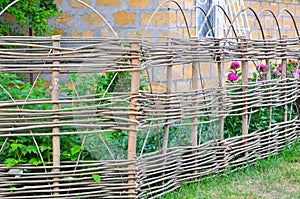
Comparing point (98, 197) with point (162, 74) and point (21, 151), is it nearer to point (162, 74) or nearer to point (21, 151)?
point (21, 151)

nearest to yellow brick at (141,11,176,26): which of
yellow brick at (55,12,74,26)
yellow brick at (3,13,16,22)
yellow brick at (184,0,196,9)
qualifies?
yellow brick at (184,0,196,9)

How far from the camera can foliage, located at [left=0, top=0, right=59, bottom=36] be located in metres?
5.90

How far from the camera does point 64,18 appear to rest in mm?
6953

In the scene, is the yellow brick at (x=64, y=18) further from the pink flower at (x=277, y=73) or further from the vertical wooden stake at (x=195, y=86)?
the vertical wooden stake at (x=195, y=86)

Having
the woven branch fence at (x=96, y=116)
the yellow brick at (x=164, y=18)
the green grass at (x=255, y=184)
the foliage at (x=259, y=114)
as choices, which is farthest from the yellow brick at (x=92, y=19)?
the green grass at (x=255, y=184)

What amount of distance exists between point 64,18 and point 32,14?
915 mm

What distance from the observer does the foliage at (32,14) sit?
590 cm

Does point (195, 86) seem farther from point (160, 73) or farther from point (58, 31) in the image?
point (58, 31)

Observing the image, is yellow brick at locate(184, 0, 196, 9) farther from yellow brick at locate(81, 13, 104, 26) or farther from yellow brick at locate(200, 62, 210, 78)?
yellow brick at locate(200, 62, 210, 78)

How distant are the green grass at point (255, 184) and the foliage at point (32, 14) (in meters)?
2.68

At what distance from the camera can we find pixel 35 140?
3.75 metres

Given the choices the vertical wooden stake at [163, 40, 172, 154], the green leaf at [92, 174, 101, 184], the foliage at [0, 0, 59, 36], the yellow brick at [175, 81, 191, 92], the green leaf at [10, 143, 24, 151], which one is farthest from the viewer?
the foliage at [0, 0, 59, 36]

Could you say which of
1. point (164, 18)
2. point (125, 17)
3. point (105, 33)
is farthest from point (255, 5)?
point (105, 33)

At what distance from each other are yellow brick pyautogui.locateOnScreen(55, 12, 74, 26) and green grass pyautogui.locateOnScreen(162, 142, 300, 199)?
3.17 m
